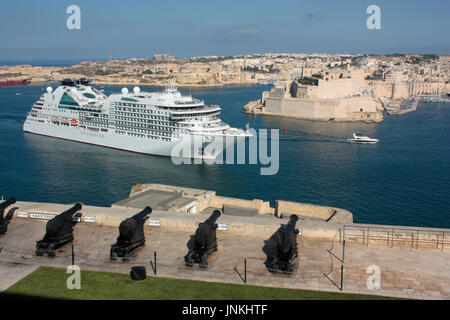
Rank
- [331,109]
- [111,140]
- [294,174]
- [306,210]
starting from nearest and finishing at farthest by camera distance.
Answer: [306,210] < [294,174] < [111,140] < [331,109]

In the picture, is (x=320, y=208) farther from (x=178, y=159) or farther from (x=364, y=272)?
(x=178, y=159)

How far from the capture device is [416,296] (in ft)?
23.4

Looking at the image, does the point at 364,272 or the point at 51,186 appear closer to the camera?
the point at 364,272

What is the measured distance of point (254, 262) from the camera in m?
8.47

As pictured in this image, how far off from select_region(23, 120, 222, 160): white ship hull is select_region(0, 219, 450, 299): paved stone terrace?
21.5m

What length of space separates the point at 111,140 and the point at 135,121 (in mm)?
3454

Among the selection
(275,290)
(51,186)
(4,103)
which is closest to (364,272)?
(275,290)

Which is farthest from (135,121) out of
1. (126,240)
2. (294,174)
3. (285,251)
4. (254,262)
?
(285,251)

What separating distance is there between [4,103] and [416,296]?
72.7 m

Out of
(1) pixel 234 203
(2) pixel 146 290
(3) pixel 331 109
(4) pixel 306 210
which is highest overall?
(3) pixel 331 109

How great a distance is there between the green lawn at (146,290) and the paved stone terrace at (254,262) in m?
0.23

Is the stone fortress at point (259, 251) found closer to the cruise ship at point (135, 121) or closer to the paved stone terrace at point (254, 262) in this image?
the paved stone terrace at point (254, 262)

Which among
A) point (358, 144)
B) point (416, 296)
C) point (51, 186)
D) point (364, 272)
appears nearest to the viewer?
point (416, 296)

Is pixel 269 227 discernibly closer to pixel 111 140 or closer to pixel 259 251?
pixel 259 251
